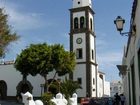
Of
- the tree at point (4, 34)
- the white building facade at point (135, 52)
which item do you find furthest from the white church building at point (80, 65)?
the tree at point (4, 34)

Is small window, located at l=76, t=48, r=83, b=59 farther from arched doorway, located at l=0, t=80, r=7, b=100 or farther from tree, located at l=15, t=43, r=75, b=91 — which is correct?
arched doorway, located at l=0, t=80, r=7, b=100

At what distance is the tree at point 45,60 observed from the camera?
48531 mm

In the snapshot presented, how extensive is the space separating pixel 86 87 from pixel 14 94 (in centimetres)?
1271

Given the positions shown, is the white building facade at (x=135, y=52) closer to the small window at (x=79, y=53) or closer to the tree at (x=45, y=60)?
the tree at (x=45, y=60)

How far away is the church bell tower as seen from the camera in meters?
53.1

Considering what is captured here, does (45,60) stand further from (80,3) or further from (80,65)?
(80,3)

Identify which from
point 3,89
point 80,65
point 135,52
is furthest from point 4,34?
point 3,89

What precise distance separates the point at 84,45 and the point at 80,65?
311 centimetres

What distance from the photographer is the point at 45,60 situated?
48.6m

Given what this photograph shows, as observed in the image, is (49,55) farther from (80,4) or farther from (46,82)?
(80,4)

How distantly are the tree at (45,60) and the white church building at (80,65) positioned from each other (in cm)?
368

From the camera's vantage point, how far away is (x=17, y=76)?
2306 inches

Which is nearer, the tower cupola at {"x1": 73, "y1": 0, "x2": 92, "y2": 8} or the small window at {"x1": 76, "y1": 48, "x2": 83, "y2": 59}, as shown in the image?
the small window at {"x1": 76, "y1": 48, "x2": 83, "y2": 59}

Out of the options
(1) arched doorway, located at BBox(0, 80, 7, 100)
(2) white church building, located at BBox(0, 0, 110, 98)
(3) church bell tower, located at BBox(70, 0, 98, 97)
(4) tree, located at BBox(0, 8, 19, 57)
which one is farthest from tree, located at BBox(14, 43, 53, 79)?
(4) tree, located at BBox(0, 8, 19, 57)
